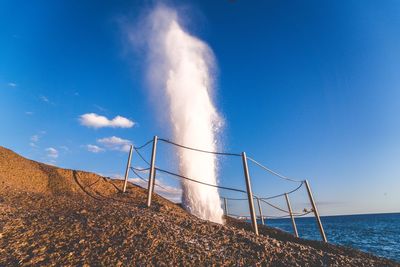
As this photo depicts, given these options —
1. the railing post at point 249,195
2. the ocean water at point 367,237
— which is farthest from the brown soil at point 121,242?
the ocean water at point 367,237

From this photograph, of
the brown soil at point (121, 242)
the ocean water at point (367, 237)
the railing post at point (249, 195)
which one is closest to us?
the brown soil at point (121, 242)

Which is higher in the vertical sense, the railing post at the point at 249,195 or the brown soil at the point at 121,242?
the railing post at the point at 249,195

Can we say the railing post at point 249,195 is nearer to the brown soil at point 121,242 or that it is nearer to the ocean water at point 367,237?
the brown soil at point 121,242

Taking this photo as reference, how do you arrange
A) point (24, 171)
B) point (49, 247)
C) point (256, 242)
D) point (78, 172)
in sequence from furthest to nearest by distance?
point (78, 172) → point (24, 171) → point (256, 242) → point (49, 247)

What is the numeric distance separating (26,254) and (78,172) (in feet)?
25.8

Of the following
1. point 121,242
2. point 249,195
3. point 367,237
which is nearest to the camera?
point 121,242

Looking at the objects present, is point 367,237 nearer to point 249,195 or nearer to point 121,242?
point 249,195

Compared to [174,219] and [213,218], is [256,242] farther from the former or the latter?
[213,218]

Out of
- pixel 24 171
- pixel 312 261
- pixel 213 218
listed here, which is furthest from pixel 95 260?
pixel 213 218

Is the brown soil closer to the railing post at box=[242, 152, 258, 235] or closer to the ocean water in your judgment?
the railing post at box=[242, 152, 258, 235]

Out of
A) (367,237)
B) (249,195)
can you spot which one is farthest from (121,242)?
(367,237)

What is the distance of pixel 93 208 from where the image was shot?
556cm

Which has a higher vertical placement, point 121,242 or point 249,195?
point 249,195

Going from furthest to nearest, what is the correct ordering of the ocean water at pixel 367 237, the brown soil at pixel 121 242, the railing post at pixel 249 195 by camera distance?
the ocean water at pixel 367 237
the railing post at pixel 249 195
the brown soil at pixel 121 242
